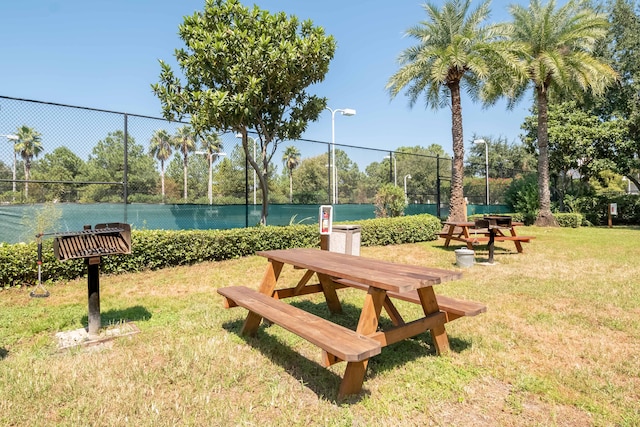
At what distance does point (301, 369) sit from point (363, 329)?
699mm

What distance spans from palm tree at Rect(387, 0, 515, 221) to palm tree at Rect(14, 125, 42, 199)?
1055cm

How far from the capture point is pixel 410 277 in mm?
2617

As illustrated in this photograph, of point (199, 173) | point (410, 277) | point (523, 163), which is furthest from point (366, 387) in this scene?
point (523, 163)

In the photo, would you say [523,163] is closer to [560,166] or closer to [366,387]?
[560,166]

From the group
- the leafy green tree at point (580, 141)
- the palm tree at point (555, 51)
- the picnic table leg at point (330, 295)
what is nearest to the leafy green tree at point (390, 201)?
the palm tree at point (555, 51)

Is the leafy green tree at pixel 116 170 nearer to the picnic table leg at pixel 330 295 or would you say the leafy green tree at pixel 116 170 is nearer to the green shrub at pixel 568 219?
the picnic table leg at pixel 330 295

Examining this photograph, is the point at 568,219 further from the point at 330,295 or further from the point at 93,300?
the point at 93,300

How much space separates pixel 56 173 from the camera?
8.06 m

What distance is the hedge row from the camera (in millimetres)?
5254

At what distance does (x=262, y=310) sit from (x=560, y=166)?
71.2 feet

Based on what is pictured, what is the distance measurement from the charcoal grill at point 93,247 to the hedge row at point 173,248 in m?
2.62

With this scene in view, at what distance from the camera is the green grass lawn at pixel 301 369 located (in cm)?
222

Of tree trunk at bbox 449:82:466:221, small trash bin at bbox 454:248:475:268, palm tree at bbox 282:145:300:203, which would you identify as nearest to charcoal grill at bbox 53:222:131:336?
small trash bin at bbox 454:248:475:268

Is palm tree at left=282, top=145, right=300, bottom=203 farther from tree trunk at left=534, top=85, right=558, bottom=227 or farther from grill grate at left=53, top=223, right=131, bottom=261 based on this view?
tree trunk at left=534, top=85, right=558, bottom=227
